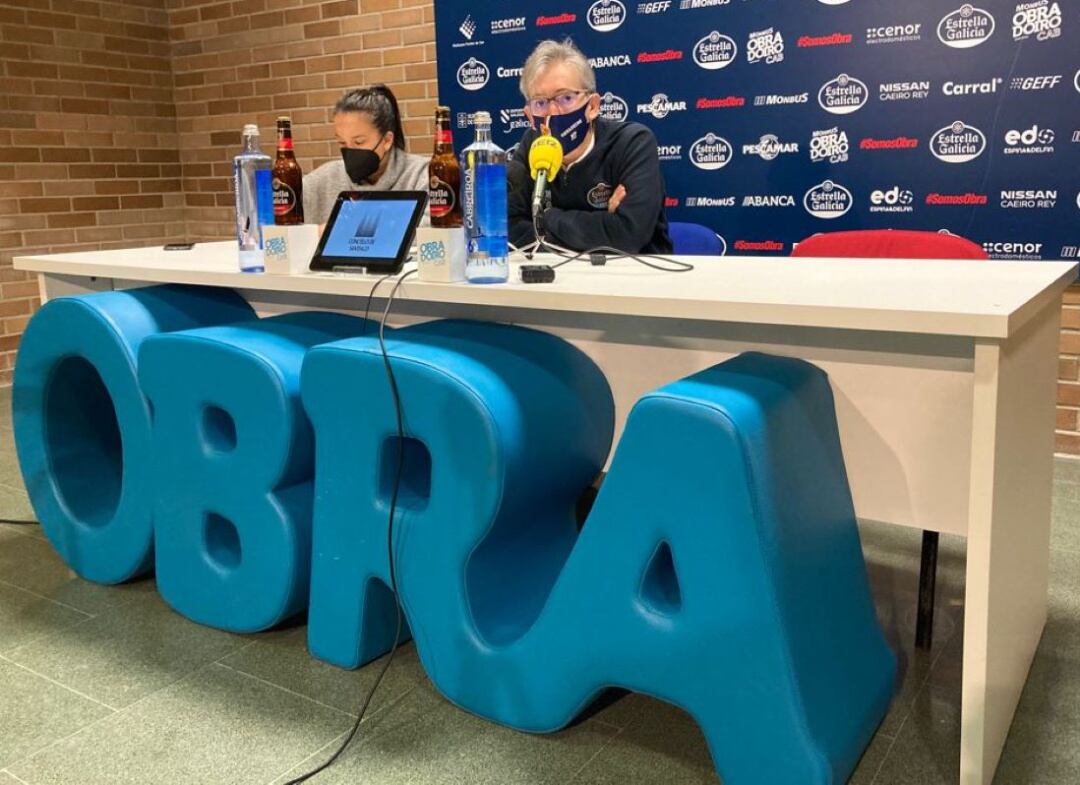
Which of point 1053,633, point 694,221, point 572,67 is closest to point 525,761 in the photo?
point 1053,633

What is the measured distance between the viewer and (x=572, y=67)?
2461mm

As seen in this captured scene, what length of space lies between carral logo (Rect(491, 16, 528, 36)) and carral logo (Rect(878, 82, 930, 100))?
1.42 metres

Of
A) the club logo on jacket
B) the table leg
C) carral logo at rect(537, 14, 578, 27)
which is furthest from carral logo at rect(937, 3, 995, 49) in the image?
the table leg

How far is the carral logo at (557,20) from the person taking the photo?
12.1 ft

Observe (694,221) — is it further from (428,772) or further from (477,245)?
(428,772)

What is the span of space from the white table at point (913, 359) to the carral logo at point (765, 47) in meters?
1.59

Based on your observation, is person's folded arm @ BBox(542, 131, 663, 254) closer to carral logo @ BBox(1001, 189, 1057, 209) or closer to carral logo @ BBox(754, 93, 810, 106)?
carral logo @ BBox(754, 93, 810, 106)

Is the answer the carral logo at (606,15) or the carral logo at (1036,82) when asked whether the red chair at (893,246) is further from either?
the carral logo at (606,15)

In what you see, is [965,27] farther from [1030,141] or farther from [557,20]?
[557,20]

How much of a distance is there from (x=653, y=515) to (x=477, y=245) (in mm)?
566

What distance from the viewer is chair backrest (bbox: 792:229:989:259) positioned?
2.26 m

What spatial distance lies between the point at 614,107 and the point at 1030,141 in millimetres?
1445

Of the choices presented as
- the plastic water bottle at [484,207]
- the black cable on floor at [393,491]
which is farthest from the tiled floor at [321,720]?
the plastic water bottle at [484,207]

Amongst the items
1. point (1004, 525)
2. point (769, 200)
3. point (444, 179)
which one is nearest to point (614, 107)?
point (769, 200)
